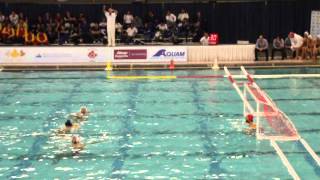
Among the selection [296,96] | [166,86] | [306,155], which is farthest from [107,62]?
[306,155]

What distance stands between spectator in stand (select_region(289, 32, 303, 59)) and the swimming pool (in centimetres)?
420

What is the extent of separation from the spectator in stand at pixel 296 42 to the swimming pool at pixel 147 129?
420cm

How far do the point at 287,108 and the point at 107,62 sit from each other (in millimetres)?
9344

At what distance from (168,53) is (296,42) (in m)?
5.10

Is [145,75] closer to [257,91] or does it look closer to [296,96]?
[296,96]

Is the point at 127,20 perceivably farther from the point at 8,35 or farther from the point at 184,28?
the point at 8,35

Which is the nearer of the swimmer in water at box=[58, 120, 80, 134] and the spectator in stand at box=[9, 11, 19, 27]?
the swimmer in water at box=[58, 120, 80, 134]

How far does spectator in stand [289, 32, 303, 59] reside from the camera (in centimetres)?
2255

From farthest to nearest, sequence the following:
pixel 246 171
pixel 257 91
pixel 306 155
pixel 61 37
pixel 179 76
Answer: pixel 61 37 → pixel 179 76 → pixel 257 91 → pixel 306 155 → pixel 246 171

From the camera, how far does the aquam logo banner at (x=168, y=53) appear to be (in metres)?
22.2

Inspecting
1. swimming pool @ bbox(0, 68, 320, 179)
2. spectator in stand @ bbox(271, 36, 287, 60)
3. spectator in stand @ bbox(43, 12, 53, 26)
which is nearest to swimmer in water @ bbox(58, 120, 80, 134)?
swimming pool @ bbox(0, 68, 320, 179)

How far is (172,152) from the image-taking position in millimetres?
10906

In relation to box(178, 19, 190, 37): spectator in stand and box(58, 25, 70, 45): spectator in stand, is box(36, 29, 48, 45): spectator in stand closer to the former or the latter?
box(58, 25, 70, 45): spectator in stand

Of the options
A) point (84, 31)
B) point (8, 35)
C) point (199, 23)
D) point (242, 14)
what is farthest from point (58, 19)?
point (242, 14)
